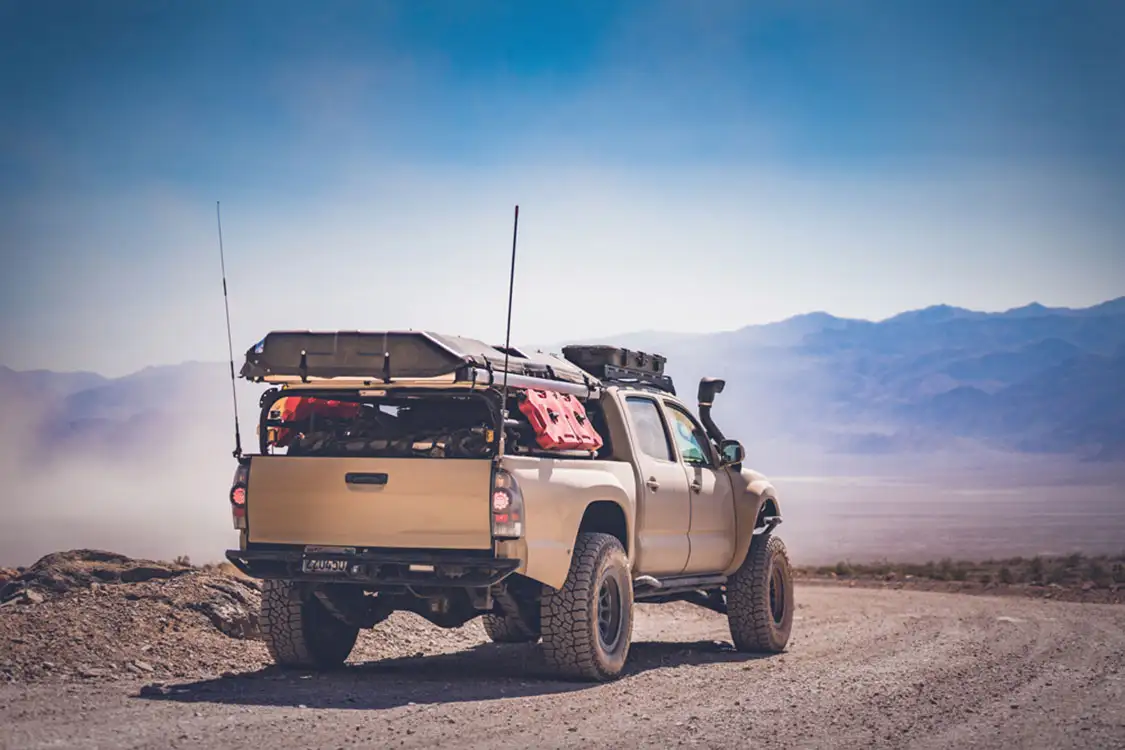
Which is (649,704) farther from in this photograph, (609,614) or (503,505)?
(503,505)

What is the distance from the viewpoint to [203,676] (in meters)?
10.9

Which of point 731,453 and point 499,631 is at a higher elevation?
point 731,453

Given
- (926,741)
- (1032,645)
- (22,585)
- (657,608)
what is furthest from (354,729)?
(657,608)

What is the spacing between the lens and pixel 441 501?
976 cm

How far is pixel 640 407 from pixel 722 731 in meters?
4.35

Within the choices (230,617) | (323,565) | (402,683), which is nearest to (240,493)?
(323,565)

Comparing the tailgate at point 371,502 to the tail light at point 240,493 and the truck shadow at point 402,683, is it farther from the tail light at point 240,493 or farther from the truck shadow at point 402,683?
the truck shadow at point 402,683

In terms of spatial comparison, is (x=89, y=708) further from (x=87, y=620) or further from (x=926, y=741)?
(x=926, y=741)

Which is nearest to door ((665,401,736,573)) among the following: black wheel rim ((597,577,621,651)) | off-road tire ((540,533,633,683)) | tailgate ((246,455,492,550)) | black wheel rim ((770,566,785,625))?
black wheel rim ((770,566,785,625))

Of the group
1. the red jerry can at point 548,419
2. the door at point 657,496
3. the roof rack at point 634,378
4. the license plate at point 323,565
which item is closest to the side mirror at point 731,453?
the roof rack at point 634,378

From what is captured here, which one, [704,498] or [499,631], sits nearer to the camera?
[704,498]

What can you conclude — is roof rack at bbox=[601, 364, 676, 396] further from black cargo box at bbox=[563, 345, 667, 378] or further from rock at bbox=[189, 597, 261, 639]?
rock at bbox=[189, 597, 261, 639]

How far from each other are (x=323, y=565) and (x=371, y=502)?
58cm

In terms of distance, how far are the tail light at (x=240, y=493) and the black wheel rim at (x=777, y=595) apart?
559cm
